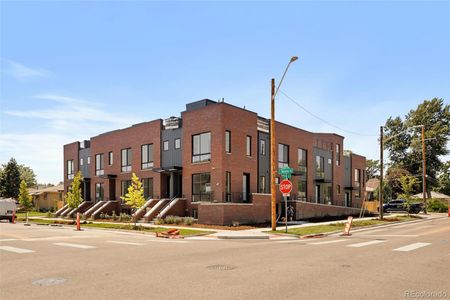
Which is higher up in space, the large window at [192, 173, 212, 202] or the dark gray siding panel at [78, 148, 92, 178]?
the dark gray siding panel at [78, 148, 92, 178]

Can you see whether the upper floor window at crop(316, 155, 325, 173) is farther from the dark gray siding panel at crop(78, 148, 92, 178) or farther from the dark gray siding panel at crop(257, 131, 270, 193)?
the dark gray siding panel at crop(78, 148, 92, 178)

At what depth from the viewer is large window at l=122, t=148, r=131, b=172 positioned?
40.7 meters

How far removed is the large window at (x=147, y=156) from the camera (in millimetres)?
37750

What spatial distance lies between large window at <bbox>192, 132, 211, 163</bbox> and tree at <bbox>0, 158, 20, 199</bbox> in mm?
54930

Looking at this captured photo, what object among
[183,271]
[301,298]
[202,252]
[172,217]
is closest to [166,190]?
[172,217]

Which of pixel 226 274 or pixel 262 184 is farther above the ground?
pixel 262 184

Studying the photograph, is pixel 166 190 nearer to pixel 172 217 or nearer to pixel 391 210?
pixel 172 217

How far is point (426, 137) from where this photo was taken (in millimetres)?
69500

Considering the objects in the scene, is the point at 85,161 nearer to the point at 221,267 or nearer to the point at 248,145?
the point at 248,145

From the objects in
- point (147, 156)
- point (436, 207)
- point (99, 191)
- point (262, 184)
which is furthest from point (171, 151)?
point (436, 207)

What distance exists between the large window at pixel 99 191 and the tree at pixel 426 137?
51.3 metres

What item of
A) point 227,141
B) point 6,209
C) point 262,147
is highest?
point 227,141

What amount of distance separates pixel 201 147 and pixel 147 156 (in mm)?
8251

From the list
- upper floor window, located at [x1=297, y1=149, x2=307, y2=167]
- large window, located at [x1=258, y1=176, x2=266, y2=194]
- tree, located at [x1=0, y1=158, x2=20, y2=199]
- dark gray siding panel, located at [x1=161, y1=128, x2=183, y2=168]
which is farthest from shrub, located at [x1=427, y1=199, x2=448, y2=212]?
tree, located at [x1=0, y1=158, x2=20, y2=199]
